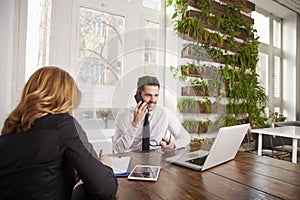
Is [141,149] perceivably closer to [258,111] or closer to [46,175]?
[46,175]

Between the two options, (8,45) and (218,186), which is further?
(8,45)

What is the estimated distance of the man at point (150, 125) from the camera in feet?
3.16

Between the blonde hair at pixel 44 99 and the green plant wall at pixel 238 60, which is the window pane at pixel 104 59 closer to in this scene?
the blonde hair at pixel 44 99

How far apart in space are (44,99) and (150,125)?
1.55 feet

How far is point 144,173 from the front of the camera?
90 cm

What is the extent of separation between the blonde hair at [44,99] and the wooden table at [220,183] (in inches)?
14.2

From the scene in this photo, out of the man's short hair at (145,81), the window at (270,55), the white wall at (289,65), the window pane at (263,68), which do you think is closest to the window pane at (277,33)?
the window at (270,55)

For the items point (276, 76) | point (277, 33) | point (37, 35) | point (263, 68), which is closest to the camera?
point (37, 35)

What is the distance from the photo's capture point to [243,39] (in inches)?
137

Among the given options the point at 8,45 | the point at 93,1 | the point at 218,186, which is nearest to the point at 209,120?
the point at 218,186

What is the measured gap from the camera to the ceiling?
13.6 ft

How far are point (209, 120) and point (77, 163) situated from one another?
679 mm

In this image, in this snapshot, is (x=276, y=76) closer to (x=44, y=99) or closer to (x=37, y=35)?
(x=37, y=35)

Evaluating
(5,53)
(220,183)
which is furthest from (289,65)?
(5,53)
